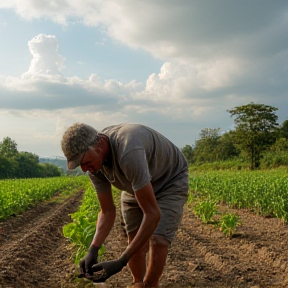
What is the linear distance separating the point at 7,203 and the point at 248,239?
802 centimetres

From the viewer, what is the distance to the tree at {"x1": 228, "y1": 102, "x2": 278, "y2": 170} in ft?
142

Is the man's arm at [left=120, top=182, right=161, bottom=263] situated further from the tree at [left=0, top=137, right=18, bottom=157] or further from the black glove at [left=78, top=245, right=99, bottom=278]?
the tree at [left=0, top=137, right=18, bottom=157]

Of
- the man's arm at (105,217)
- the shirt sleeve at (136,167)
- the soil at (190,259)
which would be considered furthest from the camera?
the soil at (190,259)

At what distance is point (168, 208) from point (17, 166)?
74687mm

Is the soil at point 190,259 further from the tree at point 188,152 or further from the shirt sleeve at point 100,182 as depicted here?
the tree at point 188,152

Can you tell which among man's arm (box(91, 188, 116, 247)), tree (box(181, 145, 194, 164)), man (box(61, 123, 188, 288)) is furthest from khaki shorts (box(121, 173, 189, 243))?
tree (box(181, 145, 194, 164))

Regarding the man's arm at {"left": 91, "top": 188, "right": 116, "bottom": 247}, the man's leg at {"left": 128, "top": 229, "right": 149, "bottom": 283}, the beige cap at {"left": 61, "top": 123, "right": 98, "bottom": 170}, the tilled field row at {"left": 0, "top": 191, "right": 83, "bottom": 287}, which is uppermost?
the beige cap at {"left": 61, "top": 123, "right": 98, "bottom": 170}

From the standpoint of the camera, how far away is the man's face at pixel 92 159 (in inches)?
121

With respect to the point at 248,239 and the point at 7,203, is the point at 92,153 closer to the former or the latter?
the point at 248,239

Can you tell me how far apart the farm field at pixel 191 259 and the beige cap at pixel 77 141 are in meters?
2.18

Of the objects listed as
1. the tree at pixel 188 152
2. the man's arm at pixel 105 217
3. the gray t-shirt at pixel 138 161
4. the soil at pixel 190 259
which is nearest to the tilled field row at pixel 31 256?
the soil at pixel 190 259

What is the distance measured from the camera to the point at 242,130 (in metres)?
44.5

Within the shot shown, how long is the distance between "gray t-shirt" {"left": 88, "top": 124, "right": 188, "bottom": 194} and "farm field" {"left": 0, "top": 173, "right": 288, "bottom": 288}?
1.61m

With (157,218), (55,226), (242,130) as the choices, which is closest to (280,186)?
(55,226)
